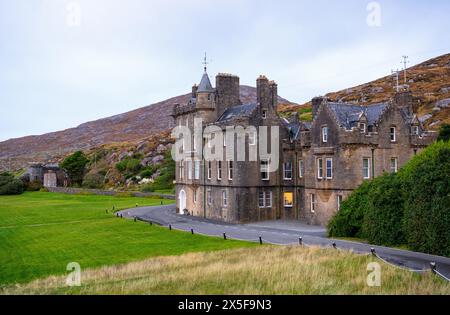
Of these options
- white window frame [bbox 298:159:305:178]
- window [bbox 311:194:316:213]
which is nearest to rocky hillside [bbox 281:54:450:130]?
white window frame [bbox 298:159:305:178]

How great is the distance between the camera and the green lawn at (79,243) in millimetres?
29781

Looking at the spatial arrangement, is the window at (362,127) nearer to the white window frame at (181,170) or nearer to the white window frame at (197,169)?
the white window frame at (197,169)

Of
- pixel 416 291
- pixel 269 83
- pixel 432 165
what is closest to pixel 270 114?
pixel 269 83

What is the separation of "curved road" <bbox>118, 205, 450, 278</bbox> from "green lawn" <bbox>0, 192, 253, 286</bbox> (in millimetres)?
2620

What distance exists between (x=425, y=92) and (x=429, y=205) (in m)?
85.4

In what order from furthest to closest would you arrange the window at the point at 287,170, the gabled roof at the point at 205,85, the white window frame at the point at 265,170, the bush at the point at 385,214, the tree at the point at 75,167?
the tree at the point at 75,167 → the gabled roof at the point at 205,85 → the window at the point at 287,170 → the white window frame at the point at 265,170 → the bush at the point at 385,214

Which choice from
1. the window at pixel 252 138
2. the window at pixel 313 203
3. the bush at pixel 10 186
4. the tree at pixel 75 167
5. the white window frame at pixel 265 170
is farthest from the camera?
the tree at pixel 75 167

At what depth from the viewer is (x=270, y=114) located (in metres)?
49.6

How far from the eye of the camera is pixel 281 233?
39.0 metres

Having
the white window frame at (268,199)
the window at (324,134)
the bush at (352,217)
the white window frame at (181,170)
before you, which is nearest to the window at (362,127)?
the window at (324,134)

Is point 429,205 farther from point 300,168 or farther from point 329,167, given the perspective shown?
point 300,168

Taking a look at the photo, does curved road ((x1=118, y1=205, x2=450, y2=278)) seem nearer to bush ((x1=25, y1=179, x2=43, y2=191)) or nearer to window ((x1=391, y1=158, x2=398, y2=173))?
window ((x1=391, y1=158, x2=398, y2=173))

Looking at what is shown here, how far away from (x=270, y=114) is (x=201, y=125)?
320 inches

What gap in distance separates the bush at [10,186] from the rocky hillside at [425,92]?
6313 centimetres
